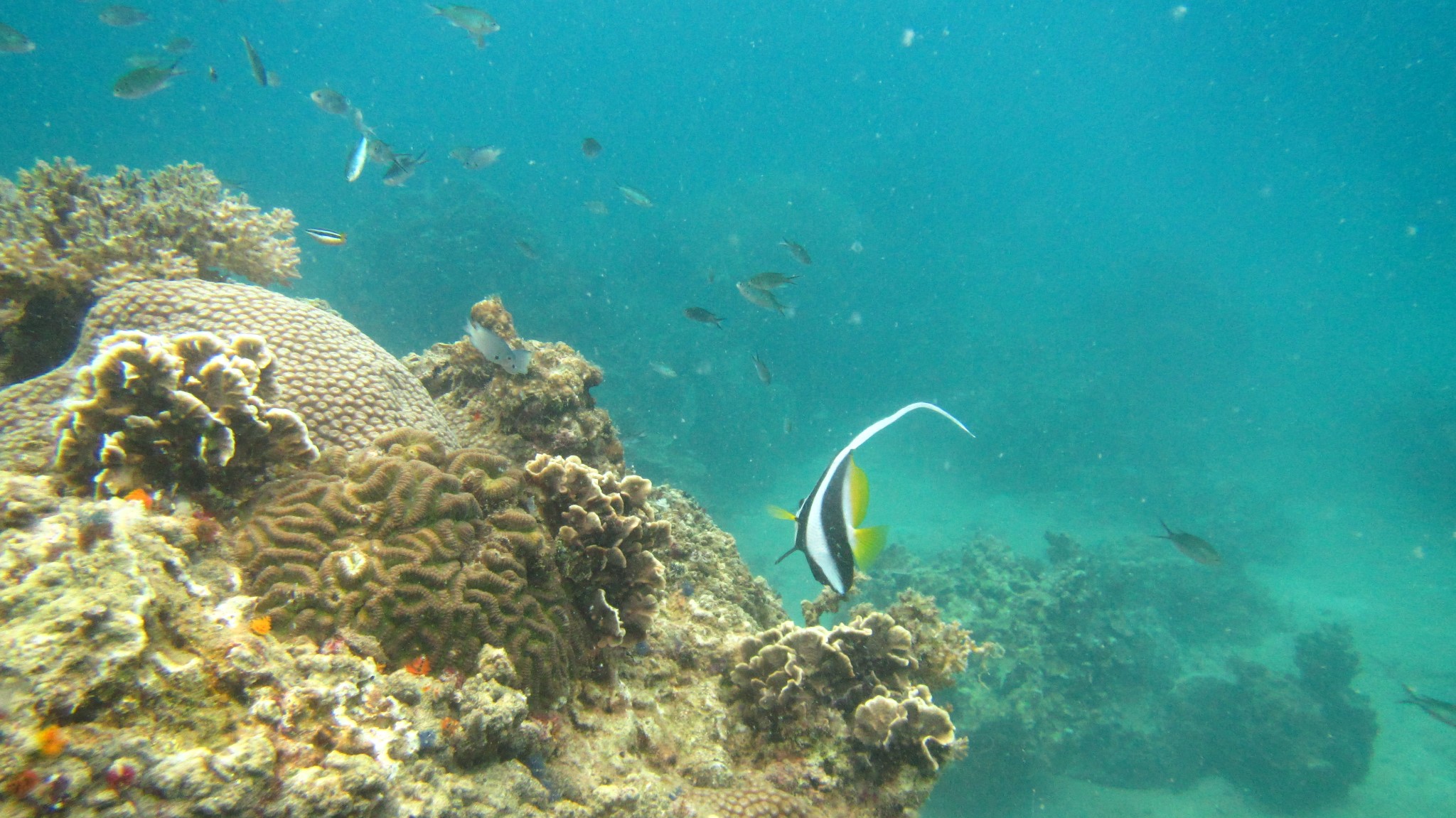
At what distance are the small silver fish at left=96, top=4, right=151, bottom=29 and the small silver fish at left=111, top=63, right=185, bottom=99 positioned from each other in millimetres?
3595

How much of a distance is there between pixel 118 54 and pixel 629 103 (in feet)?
147

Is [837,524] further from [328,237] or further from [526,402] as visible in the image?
[328,237]

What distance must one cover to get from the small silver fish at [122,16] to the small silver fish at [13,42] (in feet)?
4.20

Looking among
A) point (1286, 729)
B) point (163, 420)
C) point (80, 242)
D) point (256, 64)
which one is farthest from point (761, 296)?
point (1286, 729)

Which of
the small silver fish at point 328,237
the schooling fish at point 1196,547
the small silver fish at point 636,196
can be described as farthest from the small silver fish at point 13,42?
the schooling fish at point 1196,547

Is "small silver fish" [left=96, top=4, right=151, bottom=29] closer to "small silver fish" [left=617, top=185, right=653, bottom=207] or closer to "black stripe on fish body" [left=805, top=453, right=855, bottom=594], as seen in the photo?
"small silver fish" [left=617, top=185, right=653, bottom=207]

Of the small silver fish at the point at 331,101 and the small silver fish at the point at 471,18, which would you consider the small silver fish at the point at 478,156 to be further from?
the small silver fish at the point at 331,101

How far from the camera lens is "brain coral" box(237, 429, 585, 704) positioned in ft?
6.59

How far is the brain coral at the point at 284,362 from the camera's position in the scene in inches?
117

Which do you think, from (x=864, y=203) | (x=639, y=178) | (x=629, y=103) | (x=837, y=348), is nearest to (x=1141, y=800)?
(x=837, y=348)

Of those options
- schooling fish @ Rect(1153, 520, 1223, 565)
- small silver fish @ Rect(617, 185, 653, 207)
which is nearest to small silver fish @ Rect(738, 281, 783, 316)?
small silver fish @ Rect(617, 185, 653, 207)

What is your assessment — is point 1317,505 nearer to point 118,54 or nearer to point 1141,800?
point 1141,800

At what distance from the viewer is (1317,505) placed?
2638cm

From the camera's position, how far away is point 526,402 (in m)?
4.40
